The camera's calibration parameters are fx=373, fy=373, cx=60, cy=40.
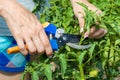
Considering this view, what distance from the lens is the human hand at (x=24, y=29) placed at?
6.12 feet

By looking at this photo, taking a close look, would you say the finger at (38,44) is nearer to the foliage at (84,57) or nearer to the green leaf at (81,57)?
the foliage at (84,57)

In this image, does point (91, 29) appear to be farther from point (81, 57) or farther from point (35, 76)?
point (35, 76)

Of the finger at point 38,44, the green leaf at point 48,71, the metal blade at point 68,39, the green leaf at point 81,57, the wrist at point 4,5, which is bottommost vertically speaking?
the green leaf at point 48,71

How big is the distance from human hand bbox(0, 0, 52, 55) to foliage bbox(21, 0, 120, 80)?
5.0 inches

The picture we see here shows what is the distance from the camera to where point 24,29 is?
1.89m

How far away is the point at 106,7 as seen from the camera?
99.1 inches

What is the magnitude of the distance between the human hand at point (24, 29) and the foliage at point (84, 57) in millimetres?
127

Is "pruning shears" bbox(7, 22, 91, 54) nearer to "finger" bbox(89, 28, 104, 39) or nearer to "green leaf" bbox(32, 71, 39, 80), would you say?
"finger" bbox(89, 28, 104, 39)

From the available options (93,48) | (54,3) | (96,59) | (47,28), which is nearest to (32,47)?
(47,28)

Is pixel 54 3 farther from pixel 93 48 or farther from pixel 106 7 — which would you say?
pixel 93 48

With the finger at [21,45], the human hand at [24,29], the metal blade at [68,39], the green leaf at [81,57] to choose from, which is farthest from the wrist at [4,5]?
the green leaf at [81,57]

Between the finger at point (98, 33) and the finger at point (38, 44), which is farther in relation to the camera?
the finger at point (98, 33)

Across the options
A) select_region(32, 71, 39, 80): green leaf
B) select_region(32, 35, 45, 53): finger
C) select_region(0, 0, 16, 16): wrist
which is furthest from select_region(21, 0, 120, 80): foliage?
select_region(0, 0, 16, 16): wrist

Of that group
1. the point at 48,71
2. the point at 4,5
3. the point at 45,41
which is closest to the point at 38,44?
the point at 45,41
